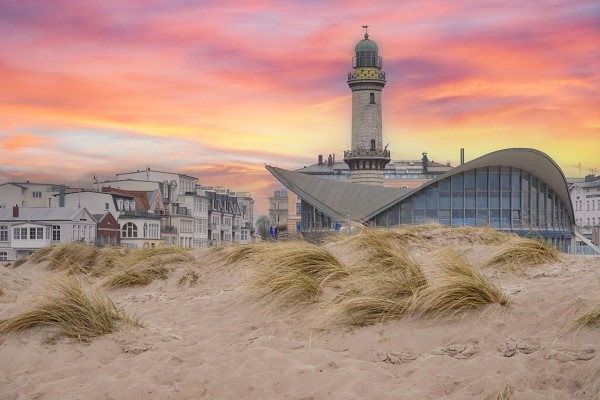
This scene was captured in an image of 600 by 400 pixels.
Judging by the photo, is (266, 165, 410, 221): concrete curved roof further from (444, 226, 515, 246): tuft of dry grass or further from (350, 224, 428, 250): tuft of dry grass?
(350, 224, 428, 250): tuft of dry grass

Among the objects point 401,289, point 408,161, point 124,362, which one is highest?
point 408,161

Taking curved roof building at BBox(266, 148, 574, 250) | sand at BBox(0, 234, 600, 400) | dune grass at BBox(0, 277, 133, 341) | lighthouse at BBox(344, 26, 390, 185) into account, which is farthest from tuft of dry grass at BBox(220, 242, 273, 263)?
lighthouse at BBox(344, 26, 390, 185)

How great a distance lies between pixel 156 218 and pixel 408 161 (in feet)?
218

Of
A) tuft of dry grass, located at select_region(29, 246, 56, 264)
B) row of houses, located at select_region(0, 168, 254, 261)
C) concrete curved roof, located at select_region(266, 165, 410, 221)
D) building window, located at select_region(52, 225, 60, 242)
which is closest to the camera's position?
tuft of dry grass, located at select_region(29, 246, 56, 264)

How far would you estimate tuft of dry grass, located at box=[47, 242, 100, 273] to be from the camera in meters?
23.3

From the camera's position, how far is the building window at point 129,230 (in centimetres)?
8606

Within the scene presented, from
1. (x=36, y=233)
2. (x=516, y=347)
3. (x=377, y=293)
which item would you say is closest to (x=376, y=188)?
(x=36, y=233)

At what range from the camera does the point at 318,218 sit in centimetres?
6506

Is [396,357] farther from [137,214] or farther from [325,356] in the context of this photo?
[137,214]

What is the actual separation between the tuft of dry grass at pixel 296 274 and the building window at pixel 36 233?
69.2m

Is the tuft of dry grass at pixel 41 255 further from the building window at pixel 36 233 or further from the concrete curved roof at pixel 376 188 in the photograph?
the building window at pixel 36 233

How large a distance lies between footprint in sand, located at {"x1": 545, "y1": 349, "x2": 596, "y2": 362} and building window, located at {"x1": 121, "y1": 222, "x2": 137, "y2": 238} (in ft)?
264

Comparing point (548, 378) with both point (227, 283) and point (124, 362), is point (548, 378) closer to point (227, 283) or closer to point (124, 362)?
point (124, 362)

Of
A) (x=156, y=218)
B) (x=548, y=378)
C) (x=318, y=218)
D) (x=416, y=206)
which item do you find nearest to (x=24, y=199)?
(x=156, y=218)
